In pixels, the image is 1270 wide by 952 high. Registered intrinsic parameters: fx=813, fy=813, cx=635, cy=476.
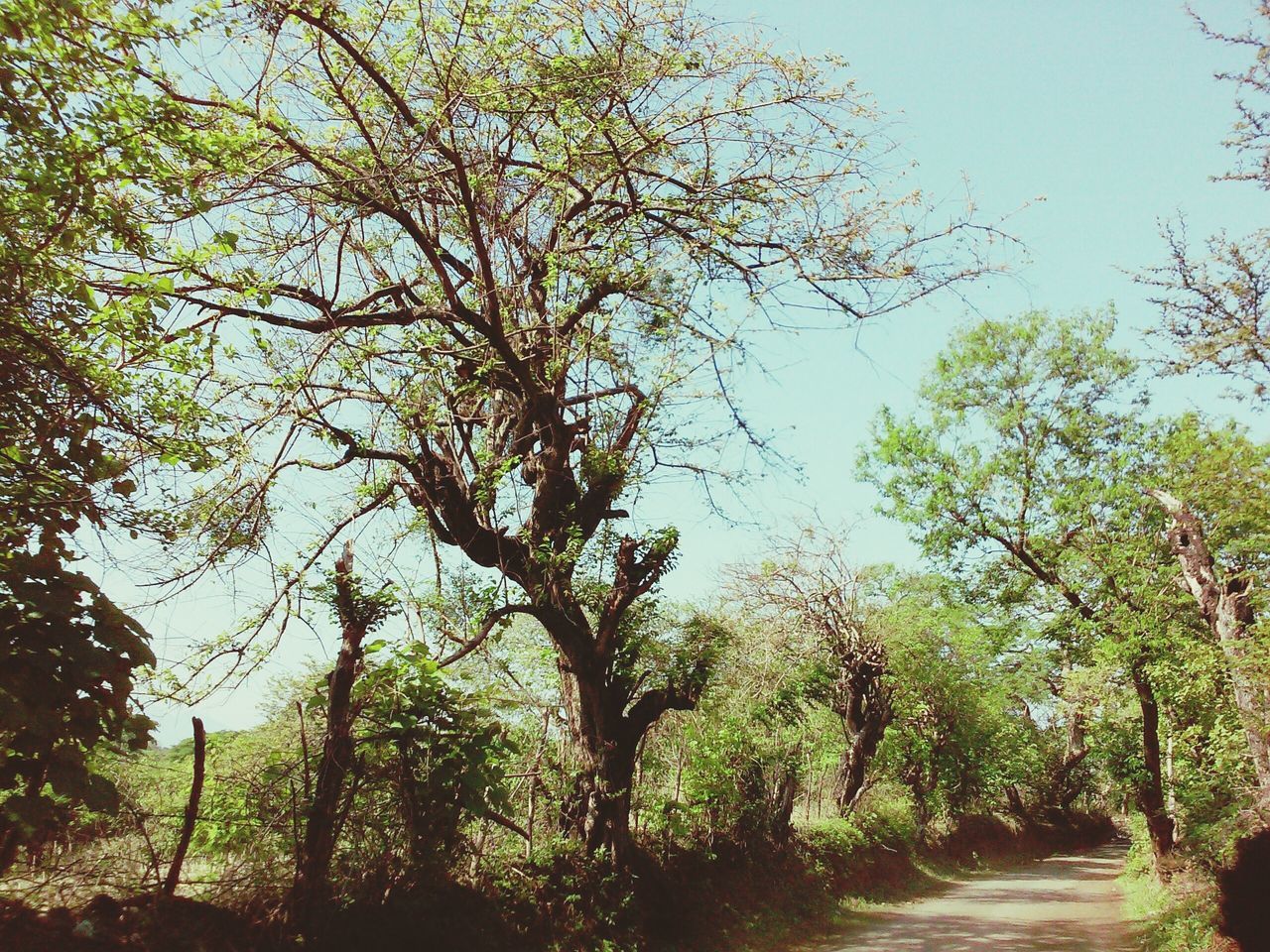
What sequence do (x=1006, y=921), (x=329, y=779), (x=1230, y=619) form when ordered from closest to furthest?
(x=329, y=779), (x=1230, y=619), (x=1006, y=921)

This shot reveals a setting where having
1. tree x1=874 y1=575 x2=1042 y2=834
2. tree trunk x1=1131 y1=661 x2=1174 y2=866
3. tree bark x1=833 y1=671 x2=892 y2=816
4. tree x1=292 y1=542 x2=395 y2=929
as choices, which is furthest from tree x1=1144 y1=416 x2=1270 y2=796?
tree x1=292 y1=542 x2=395 y2=929

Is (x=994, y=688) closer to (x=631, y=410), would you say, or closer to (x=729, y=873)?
(x=729, y=873)

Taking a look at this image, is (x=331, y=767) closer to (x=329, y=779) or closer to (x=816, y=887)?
(x=329, y=779)

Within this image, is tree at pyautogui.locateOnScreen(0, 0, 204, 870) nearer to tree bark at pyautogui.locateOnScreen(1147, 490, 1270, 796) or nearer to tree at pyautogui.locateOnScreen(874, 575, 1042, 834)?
tree bark at pyautogui.locateOnScreen(1147, 490, 1270, 796)

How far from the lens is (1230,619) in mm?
9594

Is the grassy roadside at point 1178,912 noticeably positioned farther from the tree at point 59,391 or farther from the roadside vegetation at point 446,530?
the tree at point 59,391

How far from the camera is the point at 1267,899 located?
27.8 feet

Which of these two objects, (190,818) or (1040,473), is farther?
(1040,473)

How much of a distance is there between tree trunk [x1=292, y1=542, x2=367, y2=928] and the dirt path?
23.8ft

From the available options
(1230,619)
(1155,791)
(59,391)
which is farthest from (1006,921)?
(59,391)

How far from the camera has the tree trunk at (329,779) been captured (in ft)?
17.0

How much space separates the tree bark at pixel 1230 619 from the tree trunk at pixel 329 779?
9006 millimetres

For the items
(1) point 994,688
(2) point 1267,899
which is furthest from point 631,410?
(1) point 994,688

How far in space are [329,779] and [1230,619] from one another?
393 inches
